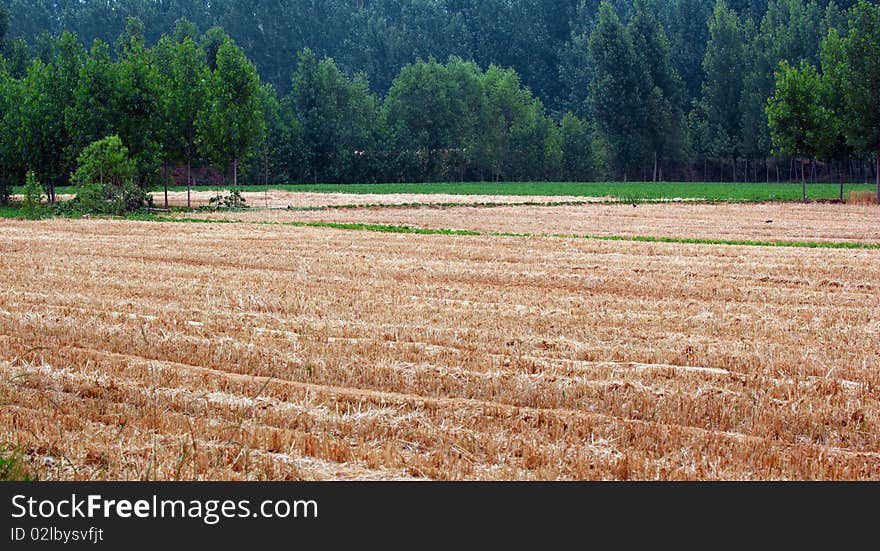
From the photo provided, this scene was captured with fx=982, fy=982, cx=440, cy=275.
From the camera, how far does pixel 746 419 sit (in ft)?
24.7

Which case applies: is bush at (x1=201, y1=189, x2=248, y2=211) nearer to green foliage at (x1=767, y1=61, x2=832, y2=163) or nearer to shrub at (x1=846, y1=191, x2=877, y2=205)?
green foliage at (x1=767, y1=61, x2=832, y2=163)

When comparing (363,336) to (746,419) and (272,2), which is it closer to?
(746,419)

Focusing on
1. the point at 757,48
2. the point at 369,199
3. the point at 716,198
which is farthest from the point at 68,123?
the point at 757,48

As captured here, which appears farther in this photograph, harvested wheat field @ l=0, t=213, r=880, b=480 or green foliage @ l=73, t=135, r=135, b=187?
green foliage @ l=73, t=135, r=135, b=187

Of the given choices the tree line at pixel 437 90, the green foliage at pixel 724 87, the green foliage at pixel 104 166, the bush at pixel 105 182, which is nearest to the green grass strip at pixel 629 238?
the bush at pixel 105 182

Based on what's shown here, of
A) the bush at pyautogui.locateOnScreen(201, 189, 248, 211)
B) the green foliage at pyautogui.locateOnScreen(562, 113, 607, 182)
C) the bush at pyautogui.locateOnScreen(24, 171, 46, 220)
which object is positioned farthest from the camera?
the green foliage at pyautogui.locateOnScreen(562, 113, 607, 182)

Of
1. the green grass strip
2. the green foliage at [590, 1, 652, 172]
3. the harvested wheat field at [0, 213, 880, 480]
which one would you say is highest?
the green foliage at [590, 1, 652, 172]

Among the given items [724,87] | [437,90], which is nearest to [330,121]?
[437,90]

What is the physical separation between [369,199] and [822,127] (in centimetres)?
2411

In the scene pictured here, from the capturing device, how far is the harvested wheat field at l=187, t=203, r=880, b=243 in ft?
93.6

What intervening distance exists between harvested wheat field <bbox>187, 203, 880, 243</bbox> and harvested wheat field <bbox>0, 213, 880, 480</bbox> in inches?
440

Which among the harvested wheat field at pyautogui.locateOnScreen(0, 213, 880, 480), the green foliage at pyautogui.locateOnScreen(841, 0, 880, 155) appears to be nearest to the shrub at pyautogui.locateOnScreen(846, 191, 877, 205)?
the green foliage at pyautogui.locateOnScreen(841, 0, 880, 155)

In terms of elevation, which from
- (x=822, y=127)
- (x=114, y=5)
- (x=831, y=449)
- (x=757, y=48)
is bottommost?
(x=831, y=449)

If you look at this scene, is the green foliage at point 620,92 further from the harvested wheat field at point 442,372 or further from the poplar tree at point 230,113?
the harvested wheat field at point 442,372
